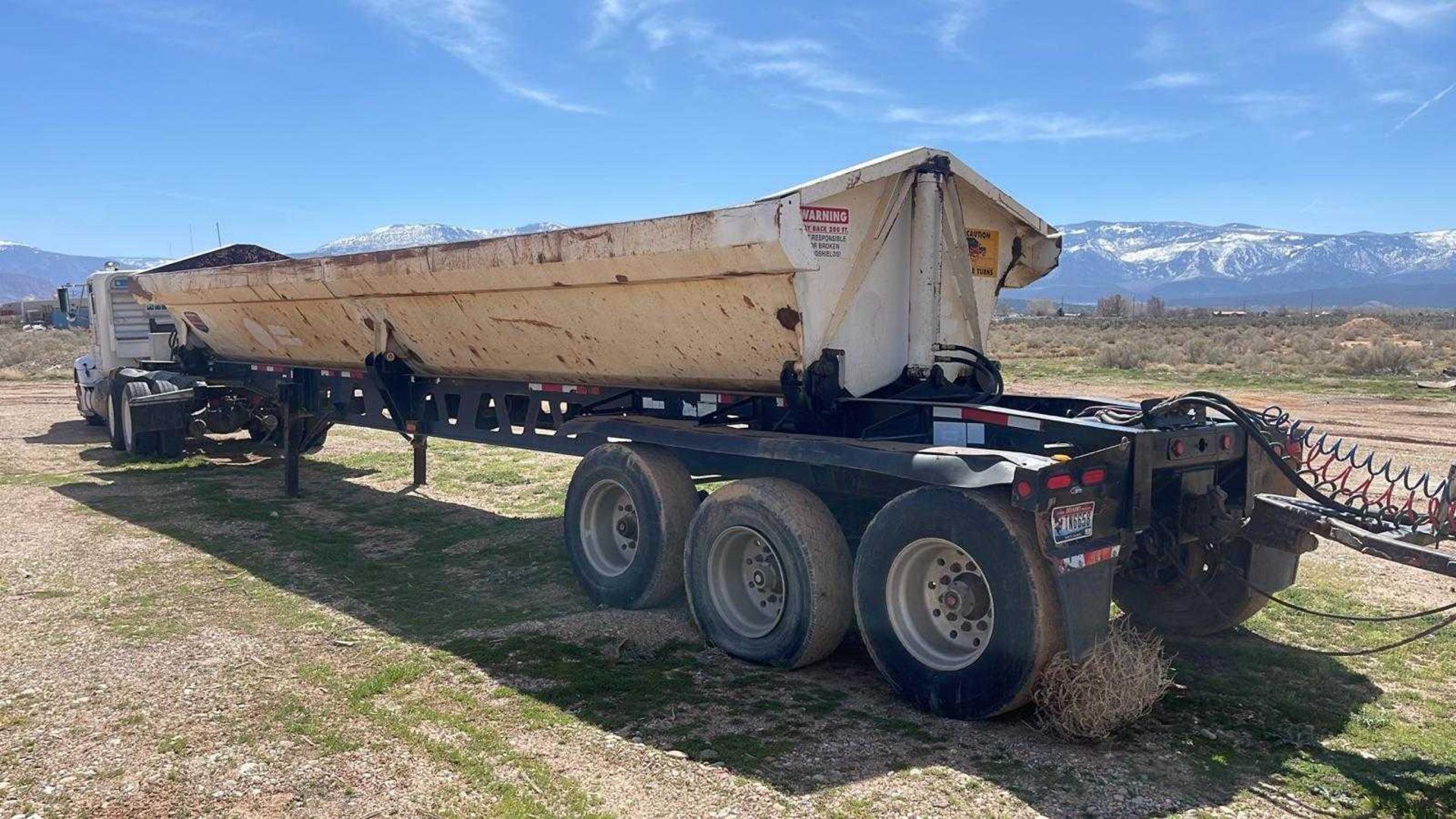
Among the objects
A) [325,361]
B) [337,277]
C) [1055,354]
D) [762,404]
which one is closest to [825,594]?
[762,404]

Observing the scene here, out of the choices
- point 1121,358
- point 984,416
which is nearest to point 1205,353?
point 1121,358

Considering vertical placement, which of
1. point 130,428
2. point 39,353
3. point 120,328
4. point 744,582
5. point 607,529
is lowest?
point 744,582

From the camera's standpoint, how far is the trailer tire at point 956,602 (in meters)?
4.41

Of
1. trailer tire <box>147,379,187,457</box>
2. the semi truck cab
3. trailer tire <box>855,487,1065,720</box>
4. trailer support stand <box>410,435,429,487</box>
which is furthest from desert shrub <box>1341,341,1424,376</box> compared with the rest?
the semi truck cab

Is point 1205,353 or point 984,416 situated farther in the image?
point 1205,353

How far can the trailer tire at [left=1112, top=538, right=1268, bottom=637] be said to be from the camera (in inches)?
213

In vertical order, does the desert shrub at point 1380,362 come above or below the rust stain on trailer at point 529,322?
below

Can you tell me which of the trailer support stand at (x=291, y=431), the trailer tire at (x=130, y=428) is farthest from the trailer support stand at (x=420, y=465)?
the trailer tire at (x=130, y=428)

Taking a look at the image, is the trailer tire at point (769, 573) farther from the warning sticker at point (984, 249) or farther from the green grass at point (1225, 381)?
the green grass at point (1225, 381)

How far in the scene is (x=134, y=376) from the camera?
43.5 ft

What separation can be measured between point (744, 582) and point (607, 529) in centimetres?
140

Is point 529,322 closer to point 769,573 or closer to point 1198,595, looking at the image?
point 769,573

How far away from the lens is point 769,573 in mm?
5801

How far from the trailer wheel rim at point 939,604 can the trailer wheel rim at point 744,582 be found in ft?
3.05
